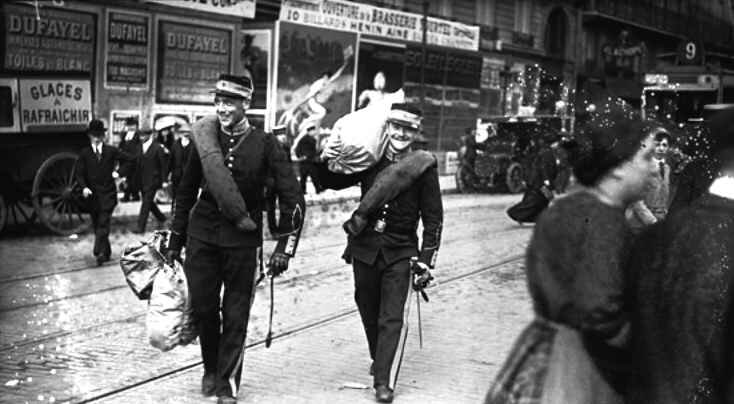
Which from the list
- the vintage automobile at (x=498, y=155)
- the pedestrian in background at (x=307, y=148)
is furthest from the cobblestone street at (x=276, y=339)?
the vintage automobile at (x=498, y=155)

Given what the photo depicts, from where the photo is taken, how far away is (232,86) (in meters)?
6.36

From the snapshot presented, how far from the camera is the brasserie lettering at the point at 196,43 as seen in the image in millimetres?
21375

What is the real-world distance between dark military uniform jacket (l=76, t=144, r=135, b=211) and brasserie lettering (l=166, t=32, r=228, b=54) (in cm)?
859

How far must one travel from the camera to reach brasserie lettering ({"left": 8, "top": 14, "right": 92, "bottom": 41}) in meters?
16.9

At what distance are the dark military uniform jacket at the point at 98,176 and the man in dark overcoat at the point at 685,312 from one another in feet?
33.2

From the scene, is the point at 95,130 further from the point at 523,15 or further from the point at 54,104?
the point at 523,15

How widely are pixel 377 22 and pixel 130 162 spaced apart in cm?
1437

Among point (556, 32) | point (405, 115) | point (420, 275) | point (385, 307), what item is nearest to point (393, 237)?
point (420, 275)

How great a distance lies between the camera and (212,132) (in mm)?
6422

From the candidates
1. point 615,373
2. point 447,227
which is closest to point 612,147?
point 615,373

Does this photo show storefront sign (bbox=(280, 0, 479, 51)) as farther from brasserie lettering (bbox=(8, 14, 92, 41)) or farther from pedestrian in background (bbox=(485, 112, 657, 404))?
pedestrian in background (bbox=(485, 112, 657, 404))

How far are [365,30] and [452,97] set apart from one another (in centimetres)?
494

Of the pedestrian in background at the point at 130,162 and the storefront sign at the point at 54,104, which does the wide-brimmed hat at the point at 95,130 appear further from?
the storefront sign at the point at 54,104

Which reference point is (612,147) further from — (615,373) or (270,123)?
(270,123)
